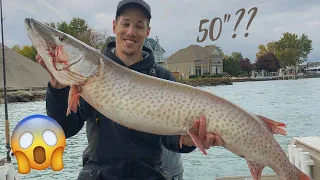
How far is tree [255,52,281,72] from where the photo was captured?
313 ft

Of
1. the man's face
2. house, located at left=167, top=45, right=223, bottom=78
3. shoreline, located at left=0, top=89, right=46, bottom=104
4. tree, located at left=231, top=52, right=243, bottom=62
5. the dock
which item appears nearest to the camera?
the man's face

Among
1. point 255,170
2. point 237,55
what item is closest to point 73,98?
point 255,170

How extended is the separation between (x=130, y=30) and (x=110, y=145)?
35.6 inches

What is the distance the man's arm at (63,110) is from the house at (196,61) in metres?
78.5

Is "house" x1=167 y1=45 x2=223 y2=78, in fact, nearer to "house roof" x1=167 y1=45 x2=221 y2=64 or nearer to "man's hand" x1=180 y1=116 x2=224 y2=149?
"house roof" x1=167 y1=45 x2=221 y2=64

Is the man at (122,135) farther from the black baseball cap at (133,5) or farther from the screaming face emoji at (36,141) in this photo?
the screaming face emoji at (36,141)

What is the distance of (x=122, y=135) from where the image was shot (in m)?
2.90

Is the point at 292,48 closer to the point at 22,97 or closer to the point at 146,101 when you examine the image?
the point at 22,97

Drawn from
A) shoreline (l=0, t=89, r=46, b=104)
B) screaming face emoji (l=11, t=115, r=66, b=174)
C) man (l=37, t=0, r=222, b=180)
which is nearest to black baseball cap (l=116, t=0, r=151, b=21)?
man (l=37, t=0, r=222, b=180)

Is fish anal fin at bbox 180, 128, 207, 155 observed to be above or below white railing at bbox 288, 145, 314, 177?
above

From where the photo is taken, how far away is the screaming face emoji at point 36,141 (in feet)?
9.04

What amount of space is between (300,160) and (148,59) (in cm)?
199

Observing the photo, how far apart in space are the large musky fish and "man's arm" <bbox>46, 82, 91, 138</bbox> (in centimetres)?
26

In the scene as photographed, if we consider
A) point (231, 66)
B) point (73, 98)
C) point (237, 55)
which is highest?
point (237, 55)
